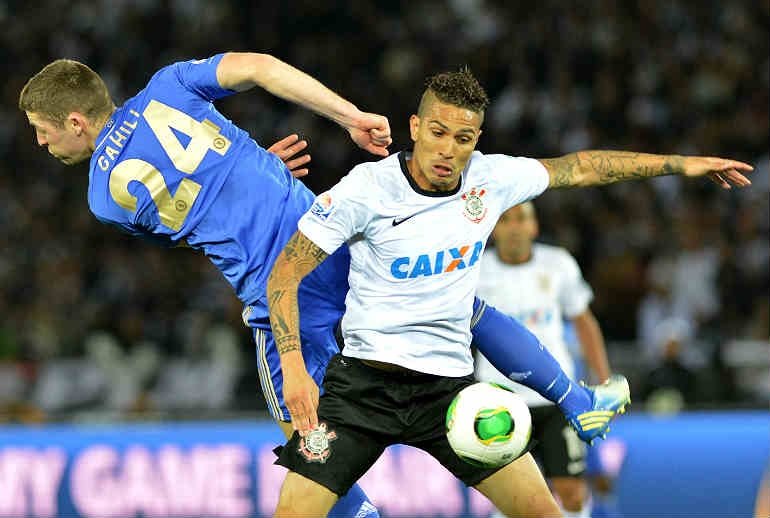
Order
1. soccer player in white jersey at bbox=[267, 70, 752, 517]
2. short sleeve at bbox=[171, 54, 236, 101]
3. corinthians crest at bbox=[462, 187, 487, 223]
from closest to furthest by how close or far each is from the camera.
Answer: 1. soccer player in white jersey at bbox=[267, 70, 752, 517]
2. corinthians crest at bbox=[462, 187, 487, 223]
3. short sleeve at bbox=[171, 54, 236, 101]

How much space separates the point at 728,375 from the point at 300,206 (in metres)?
5.73

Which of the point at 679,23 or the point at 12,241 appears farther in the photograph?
the point at 12,241

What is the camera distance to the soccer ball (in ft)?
14.6

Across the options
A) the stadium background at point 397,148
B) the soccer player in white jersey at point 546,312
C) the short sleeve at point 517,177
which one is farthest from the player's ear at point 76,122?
the stadium background at point 397,148

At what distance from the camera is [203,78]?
4770mm

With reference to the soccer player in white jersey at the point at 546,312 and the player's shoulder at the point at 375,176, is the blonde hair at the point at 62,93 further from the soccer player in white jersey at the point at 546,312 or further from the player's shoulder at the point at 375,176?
the soccer player in white jersey at the point at 546,312

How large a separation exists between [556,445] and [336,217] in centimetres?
313

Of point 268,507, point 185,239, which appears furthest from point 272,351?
point 268,507

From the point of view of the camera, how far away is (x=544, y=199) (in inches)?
465

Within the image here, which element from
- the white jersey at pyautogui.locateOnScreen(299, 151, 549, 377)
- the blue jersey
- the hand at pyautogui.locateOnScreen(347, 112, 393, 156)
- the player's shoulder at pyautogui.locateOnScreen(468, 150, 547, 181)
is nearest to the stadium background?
the blue jersey

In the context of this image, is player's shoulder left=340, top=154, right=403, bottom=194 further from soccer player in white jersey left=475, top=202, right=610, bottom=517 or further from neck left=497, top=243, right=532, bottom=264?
neck left=497, top=243, right=532, bottom=264

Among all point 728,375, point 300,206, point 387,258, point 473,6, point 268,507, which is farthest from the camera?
point 473,6

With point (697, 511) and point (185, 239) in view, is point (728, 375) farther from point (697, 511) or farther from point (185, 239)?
point (185, 239)

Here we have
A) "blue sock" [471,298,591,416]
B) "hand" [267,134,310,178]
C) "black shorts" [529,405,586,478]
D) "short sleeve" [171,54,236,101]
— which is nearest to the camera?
"short sleeve" [171,54,236,101]
